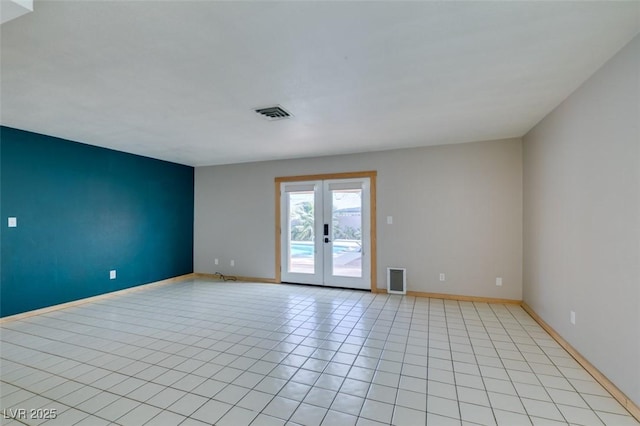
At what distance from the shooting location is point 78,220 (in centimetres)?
460

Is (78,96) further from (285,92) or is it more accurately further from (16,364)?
(16,364)

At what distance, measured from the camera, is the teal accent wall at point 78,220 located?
3.89 meters

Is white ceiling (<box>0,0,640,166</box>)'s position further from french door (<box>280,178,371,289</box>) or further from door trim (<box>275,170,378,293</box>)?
french door (<box>280,178,371,289</box>)

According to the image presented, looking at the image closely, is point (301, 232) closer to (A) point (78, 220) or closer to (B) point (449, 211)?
(B) point (449, 211)

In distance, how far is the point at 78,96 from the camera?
286cm

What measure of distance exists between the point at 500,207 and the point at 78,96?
5.52 m

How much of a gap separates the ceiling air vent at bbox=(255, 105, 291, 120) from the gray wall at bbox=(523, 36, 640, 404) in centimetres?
280

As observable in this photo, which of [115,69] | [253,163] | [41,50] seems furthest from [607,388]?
[253,163]

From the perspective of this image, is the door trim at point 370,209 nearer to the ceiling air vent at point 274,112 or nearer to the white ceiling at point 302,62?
the white ceiling at point 302,62

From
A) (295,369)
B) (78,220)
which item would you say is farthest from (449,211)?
(78,220)

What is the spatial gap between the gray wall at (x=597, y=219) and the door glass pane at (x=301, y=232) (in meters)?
3.66

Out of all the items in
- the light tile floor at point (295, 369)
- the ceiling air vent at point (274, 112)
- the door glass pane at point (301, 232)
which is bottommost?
the light tile floor at point (295, 369)

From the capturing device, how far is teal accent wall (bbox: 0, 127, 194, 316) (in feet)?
12.8

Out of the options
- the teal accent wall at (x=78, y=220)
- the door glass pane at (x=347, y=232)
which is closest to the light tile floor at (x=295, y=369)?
the teal accent wall at (x=78, y=220)
